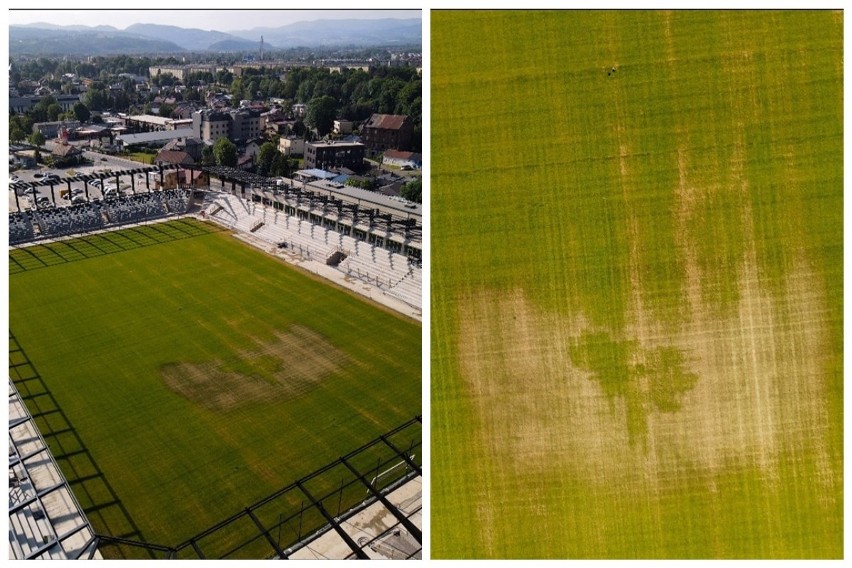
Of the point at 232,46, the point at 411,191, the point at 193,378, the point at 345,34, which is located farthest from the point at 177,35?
the point at 193,378

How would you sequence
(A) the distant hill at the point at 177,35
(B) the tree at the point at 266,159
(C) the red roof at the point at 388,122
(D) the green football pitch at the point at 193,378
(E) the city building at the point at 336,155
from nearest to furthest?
(D) the green football pitch at the point at 193,378 < (B) the tree at the point at 266,159 < (E) the city building at the point at 336,155 < (C) the red roof at the point at 388,122 < (A) the distant hill at the point at 177,35

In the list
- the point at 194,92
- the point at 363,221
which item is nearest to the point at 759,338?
the point at 363,221

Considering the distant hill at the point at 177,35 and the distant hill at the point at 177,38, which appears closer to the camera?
the distant hill at the point at 177,38

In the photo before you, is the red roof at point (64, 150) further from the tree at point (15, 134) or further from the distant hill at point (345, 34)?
the distant hill at point (345, 34)

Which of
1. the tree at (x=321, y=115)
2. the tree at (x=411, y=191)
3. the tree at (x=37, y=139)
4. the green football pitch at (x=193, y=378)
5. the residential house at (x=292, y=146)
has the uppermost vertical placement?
the tree at (x=321, y=115)

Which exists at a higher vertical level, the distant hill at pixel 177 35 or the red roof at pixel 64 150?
the distant hill at pixel 177 35

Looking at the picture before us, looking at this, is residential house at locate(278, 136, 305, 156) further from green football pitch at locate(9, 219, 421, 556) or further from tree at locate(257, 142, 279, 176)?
green football pitch at locate(9, 219, 421, 556)

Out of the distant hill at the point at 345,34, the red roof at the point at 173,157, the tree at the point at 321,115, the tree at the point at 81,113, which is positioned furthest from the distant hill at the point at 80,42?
the red roof at the point at 173,157
